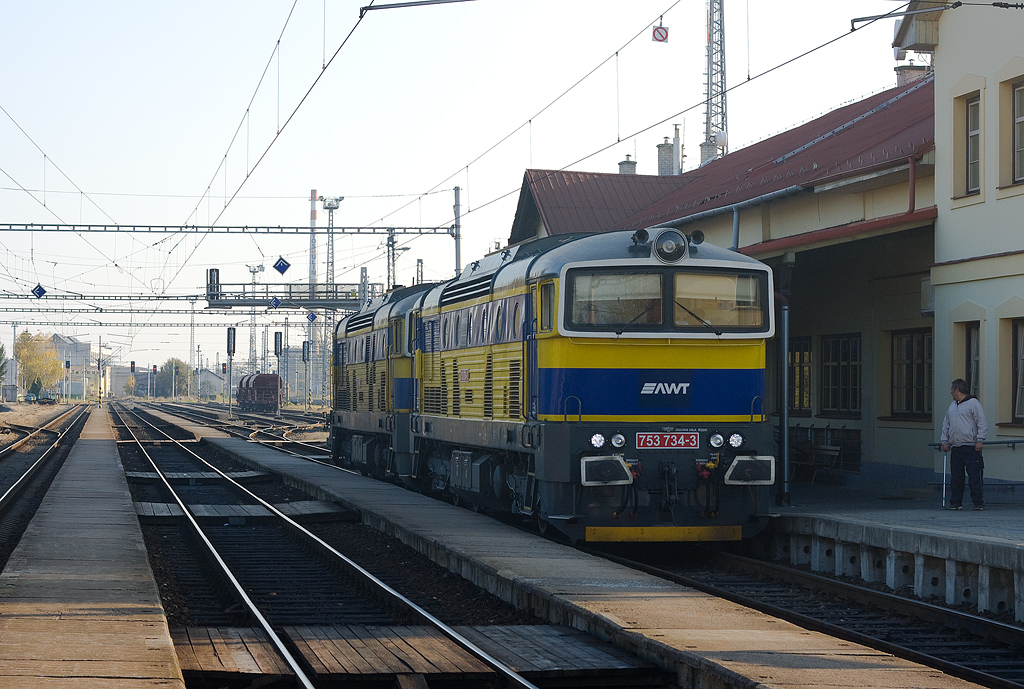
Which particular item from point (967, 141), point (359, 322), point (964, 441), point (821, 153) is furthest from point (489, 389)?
point (359, 322)

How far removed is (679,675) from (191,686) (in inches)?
123

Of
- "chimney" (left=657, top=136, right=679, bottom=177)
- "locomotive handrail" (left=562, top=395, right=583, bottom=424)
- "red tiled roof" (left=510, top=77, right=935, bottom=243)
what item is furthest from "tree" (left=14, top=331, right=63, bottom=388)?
"locomotive handrail" (left=562, top=395, right=583, bottom=424)

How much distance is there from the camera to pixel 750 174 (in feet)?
78.2

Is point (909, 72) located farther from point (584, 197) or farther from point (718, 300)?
point (718, 300)

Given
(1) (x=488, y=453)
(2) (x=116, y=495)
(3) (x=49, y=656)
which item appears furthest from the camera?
(2) (x=116, y=495)

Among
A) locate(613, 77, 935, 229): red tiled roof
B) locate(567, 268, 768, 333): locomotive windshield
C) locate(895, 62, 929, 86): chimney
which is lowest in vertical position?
locate(567, 268, 768, 333): locomotive windshield

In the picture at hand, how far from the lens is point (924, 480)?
17.7 meters

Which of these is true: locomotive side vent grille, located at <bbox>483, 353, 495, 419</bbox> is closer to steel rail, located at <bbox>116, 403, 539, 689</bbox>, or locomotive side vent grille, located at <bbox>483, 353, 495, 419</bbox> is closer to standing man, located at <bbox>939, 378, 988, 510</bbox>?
steel rail, located at <bbox>116, 403, 539, 689</bbox>

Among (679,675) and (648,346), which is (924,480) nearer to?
(648,346)

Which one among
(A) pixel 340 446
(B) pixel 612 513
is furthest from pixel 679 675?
(A) pixel 340 446

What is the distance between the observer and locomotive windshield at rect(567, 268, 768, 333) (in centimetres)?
1241

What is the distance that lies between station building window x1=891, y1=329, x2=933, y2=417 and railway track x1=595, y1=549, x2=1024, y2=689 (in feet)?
22.3

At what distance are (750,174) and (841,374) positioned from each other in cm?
524

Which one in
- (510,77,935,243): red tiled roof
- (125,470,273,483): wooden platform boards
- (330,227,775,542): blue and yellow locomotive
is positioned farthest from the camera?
(125,470,273,483): wooden platform boards
